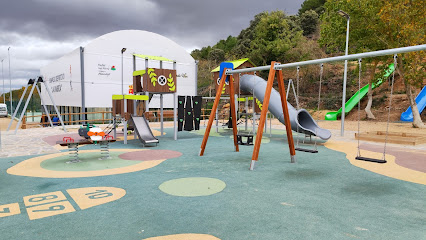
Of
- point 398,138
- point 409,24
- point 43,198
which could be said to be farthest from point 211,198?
point 409,24

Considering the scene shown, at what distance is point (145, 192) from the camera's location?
5109 mm

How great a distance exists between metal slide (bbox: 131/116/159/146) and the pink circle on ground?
97 centimetres

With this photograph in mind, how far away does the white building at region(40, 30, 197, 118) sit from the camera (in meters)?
22.7

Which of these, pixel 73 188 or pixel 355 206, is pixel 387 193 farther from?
pixel 73 188

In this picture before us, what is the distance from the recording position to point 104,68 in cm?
2350

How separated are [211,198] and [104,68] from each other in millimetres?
21601

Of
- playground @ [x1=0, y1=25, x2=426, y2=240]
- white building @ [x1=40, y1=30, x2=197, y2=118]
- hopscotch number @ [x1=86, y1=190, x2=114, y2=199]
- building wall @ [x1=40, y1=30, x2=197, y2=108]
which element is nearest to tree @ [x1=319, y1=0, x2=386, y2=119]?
playground @ [x1=0, y1=25, x2=426, y2=240]

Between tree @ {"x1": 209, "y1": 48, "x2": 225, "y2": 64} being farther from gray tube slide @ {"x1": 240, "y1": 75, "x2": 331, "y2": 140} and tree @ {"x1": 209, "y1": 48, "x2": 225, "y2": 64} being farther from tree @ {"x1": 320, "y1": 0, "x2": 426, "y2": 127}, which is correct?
gray tube slide @ {"x1": 240, "y1": 75, "x2": 331, "y2": 140}

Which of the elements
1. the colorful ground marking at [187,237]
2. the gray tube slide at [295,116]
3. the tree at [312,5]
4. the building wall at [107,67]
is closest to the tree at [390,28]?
the gray tube slide at [295,116]

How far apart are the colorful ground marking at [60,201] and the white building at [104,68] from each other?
19.3 m

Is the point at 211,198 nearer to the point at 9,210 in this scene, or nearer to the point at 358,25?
the point at 9,210

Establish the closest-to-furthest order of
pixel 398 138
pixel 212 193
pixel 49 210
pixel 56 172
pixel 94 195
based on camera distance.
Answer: pixel 49 210 → pixel 94 195 → pixel 212 193 → pixel 56 172 → pixel 398 138

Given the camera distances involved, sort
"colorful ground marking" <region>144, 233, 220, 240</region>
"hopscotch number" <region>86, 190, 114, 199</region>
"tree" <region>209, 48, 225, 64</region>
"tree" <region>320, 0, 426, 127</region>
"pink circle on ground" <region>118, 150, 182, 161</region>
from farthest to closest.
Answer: "tree" <region>209, 48, 225, 64</region> < "tree" <region>320, 0, 426, 127</region> < "pink circle on ground" <region>118, 150, 182, 161</region> < "hopscotch number" <region>86, 190, 114, 199</region> < "colorful ground marking" <region>144, 233, 220, 240</region>

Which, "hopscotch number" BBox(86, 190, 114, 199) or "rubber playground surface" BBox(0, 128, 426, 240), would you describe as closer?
"rubber playground surface" BBox(0, 128, 426, 240)
